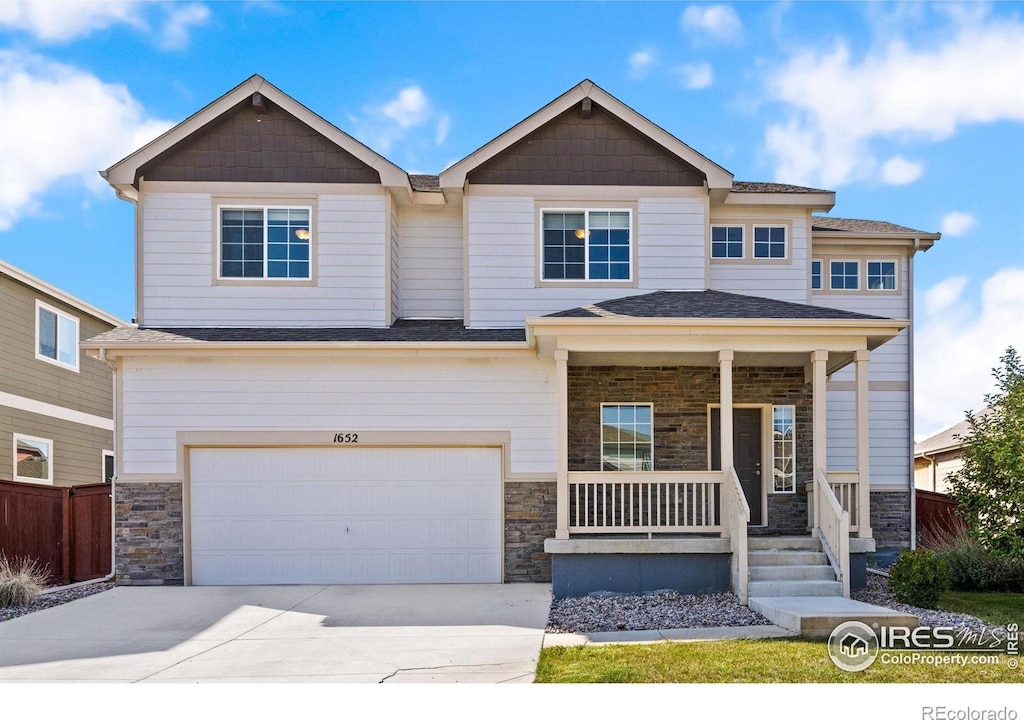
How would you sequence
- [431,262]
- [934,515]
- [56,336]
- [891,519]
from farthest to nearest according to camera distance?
[56,336], [934,515], [891,519], [431,262]

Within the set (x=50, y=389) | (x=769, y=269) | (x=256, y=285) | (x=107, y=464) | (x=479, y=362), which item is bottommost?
(x=107, y=464)

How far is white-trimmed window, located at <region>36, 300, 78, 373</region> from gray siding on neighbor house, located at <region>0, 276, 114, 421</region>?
12 centimetres

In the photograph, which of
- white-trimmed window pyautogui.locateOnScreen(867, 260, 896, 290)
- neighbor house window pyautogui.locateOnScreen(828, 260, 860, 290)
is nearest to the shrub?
neighbor house window pyautogui.locateOnScreen(828, 260, 860, 290)

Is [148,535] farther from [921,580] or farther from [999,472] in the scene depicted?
[999,472]

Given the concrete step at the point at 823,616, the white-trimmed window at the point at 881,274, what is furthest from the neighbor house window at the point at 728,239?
the concrete step at the point at 823,616

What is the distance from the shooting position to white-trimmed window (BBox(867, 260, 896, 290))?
15.4m

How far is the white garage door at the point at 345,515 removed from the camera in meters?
12.3

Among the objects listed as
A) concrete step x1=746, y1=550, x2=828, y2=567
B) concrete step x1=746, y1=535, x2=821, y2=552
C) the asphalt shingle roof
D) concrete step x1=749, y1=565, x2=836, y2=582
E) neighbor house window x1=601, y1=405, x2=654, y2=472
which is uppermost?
the asphalt shingle roof

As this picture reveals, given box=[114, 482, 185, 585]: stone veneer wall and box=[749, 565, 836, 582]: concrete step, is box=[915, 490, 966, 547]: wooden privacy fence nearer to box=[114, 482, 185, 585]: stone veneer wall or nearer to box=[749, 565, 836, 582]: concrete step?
box=[749, 565, 836, 582]: concrete step

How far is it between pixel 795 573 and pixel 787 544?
0.60 m

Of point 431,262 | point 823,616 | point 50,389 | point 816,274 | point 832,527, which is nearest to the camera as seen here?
point 823,616

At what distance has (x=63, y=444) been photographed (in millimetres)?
18703

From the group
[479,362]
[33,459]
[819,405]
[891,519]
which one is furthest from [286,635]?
[33,459]

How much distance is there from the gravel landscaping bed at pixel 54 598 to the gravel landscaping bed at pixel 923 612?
1027cm
